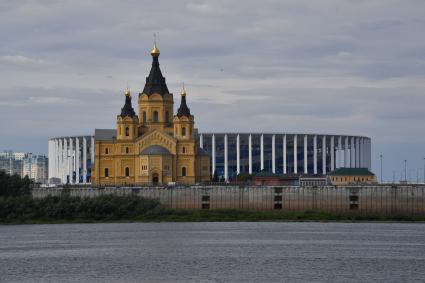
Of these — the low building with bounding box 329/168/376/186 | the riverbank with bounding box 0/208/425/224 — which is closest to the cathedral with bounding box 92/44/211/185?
the low building with bounding box 329/168/376/186

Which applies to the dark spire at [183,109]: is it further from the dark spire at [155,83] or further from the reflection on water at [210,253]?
the reflection on water at [210,253]

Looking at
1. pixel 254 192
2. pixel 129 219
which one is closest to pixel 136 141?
pixel 254 192

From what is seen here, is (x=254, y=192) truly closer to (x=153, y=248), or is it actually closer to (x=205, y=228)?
(x=205, y=228)

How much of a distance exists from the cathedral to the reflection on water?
45840 millimetres

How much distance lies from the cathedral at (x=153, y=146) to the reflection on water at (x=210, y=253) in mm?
45840

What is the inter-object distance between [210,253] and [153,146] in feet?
254

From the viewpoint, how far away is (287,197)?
11725 cm

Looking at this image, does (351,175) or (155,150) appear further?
(351,175)

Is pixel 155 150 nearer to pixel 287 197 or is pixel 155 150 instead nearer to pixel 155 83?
pixel 155 83

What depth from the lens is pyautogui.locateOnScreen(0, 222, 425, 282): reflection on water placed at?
6053cm

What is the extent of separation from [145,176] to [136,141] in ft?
16.3

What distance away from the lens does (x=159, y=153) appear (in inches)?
5837

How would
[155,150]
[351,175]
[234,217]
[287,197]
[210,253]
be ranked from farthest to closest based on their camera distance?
[351,175] → [155,150] → [287,197] → [234,217] → [210,253]

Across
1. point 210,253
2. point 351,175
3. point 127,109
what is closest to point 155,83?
point 127,109
